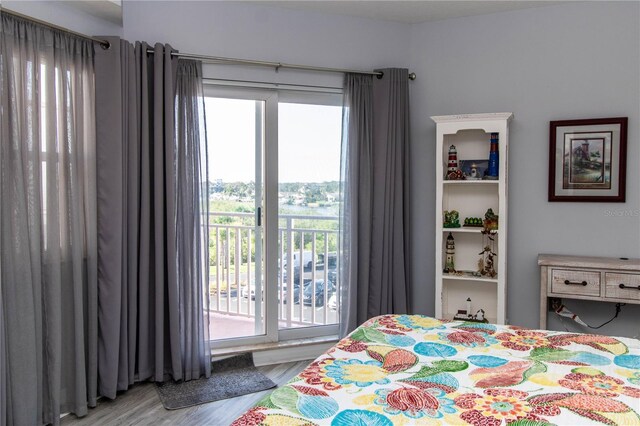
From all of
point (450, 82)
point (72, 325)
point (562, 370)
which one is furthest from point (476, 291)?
point (72, 325)

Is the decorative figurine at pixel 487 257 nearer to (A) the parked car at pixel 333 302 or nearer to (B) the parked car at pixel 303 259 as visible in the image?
(A) the parked car at pixel 333 302

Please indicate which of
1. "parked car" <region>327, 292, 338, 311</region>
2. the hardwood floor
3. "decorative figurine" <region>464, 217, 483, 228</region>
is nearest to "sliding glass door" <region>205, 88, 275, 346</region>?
"parked car" <region>327, 292, 338, 311</region>

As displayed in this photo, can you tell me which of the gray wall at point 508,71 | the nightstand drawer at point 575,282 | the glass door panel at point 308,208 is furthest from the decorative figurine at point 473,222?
the glass door panel at point 308,208

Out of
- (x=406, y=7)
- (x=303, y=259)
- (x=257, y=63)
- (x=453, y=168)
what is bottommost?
(x=303, y=259)

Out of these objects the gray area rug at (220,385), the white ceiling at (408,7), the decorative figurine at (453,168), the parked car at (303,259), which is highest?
the white ceiling at (408,7)

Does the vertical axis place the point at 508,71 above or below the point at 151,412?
above

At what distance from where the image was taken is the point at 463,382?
151cm

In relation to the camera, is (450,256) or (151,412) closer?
(151,412)

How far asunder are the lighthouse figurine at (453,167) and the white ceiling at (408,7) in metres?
1.01

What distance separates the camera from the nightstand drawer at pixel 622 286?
281 cm

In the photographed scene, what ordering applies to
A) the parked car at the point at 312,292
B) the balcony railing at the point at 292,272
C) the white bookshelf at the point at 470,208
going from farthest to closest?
the parked car at the point at 312,292 < the balcony railing at the point at 292,272 < the white bookshelf at the point at 470,208

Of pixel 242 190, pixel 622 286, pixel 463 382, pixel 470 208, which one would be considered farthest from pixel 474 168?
pixel 463 382

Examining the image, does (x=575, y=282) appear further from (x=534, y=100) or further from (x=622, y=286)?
(x=534, y=100)

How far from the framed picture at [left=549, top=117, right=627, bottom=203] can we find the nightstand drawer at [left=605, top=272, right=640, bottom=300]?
1.89 feet
